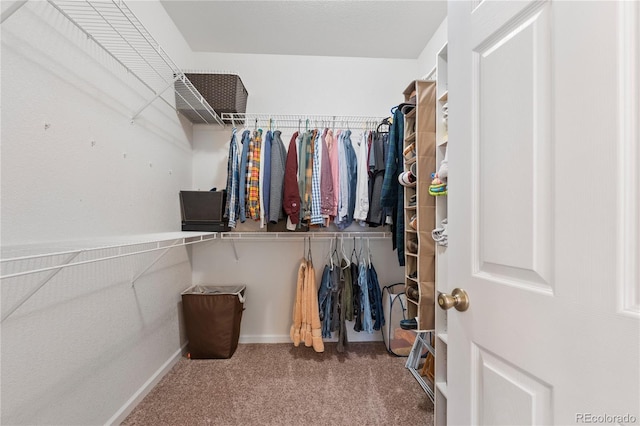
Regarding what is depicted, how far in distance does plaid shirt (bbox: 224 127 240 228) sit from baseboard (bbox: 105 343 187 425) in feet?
3.64

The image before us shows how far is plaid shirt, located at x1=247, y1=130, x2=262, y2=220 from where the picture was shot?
2002 mm

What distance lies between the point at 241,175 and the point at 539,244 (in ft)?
6.25

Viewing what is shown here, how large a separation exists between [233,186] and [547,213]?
1929 mm

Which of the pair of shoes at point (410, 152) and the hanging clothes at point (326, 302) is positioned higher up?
the pair of shoes at point (410, 152)

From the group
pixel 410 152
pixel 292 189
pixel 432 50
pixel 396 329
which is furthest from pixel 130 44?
pixel 396 329

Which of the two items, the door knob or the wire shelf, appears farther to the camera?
the wire shelf

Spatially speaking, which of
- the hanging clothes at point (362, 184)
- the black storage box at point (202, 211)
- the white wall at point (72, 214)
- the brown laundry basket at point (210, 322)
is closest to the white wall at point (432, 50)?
the hanging clothes at point (362, 184)

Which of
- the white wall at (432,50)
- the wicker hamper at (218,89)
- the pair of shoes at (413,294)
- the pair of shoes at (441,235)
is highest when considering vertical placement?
the white wall at (432,50)

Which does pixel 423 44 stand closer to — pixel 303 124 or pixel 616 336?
pixel 303 124

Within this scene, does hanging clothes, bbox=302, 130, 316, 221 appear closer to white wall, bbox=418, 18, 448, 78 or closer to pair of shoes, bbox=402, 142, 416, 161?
pair of shoes, bbox=402, 142, 416, 161

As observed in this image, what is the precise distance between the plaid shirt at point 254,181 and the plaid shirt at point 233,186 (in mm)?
119

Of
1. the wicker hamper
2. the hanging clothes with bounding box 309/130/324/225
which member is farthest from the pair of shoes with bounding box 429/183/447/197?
the wicker hamper

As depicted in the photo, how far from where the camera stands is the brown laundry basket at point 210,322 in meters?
2.01

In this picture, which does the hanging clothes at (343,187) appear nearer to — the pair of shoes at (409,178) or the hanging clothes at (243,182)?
the pair of shoes at (409,178)
